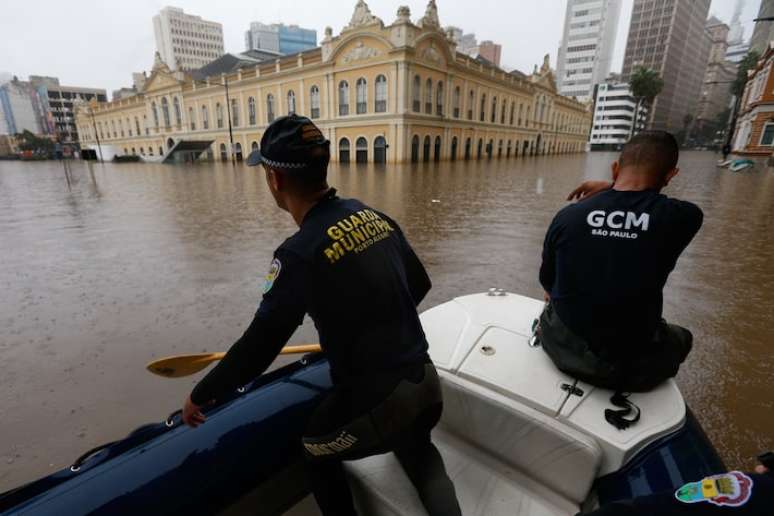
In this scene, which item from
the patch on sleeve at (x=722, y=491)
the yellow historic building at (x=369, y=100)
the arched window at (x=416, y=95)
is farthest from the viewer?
the arched window at (x=416, y=95)

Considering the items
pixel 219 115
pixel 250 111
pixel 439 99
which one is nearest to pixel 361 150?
pixel 439 99

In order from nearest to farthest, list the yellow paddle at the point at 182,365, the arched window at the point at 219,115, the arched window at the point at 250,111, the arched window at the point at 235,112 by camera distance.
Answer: the yellow paddle at the point at 182,365 < the arched window at the point at 250,111 < the arched window at the point at 235,112 < the arched window at the point at 219,115

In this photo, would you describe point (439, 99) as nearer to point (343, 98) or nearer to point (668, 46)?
point (343, 98)

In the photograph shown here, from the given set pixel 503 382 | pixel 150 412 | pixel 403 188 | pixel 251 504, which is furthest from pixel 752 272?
pixel 403 188

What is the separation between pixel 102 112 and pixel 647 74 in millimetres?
71241

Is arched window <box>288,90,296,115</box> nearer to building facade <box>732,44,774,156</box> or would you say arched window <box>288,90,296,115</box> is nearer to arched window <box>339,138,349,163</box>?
arched window <box>339,138,349,163</box>

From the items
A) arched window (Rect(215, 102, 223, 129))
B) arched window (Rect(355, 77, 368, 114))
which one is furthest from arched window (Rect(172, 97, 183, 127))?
arched window (Rect(355, 77, 368, 114))

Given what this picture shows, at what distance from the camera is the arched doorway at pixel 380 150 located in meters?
26.9

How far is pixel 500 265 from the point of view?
505 cm

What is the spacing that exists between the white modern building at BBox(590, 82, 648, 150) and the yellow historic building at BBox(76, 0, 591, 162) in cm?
2764

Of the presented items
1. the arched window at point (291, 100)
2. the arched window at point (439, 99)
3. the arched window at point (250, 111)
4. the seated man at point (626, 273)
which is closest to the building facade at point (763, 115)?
the arched window at point (439, 99)

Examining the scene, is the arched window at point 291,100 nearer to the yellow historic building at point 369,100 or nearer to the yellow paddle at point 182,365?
the yellow historic building at point 369,100

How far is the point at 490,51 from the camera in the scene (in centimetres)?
7250

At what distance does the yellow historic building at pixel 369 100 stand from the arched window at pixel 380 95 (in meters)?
0.06
